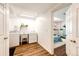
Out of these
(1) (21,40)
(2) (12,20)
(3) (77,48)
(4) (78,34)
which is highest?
(2) (12,20)

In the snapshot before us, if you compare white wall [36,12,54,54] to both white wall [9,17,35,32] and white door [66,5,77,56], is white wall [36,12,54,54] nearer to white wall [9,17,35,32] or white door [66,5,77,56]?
white door [66,5,77,56]

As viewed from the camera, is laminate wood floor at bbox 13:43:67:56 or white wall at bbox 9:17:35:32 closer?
laminate wood floor at bbox 13:43:67:56

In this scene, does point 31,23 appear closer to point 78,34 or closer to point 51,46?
point 51,46

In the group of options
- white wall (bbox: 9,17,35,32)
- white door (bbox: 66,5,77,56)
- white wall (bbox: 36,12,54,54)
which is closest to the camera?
white door (bbox: 66,5,77,56)

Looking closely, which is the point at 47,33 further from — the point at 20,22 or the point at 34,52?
the point at 20,22

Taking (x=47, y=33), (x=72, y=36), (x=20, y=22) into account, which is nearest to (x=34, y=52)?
(x=47, y=33)

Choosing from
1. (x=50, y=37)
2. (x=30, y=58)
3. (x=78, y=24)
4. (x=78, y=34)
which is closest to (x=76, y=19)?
(x=78, y=24)

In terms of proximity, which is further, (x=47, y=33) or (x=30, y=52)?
(x=47, y=33)

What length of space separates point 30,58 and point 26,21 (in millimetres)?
4792

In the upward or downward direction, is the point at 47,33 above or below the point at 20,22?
below

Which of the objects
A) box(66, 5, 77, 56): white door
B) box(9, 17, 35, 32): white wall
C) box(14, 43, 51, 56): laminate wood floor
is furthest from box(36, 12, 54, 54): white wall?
box(9, 17, 35, 32): white wall

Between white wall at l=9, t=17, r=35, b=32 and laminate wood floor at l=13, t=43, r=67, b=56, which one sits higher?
white wall at l=9, t=17, r=35, b=32

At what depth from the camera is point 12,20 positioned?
15.1ft

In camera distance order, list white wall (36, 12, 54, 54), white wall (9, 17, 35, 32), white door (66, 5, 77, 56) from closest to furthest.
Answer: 1. white door (66, 5, 77, 56)
2. white wall (36, 12, 54, 54)
3. white wall (9, 17, 35, 32)
